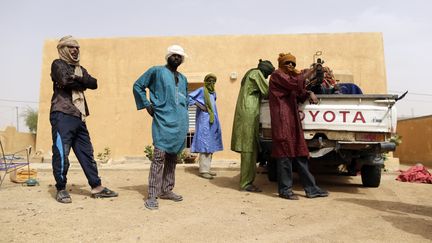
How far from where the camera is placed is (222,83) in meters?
10.5

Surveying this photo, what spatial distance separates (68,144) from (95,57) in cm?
723

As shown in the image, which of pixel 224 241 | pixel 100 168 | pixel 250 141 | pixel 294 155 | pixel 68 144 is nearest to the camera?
pixel 224 241

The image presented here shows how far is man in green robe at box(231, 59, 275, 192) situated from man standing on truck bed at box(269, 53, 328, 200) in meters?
0.44

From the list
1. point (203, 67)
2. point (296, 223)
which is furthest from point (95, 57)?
point (296, 223)

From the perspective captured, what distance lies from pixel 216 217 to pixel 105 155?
24.2ft

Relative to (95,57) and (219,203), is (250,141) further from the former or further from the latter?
(95,57)

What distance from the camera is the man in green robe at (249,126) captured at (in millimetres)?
5230

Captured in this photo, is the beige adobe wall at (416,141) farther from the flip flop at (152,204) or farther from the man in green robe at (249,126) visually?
the flip flop at (152,204)

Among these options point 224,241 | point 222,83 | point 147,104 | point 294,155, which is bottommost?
point 224,241

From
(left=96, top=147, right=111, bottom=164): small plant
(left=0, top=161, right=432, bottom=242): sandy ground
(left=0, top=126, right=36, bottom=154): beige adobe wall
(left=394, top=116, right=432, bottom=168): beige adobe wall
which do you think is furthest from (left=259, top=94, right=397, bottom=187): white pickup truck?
(left=0, top=126, right=36, bottom=154): beige adobe wall

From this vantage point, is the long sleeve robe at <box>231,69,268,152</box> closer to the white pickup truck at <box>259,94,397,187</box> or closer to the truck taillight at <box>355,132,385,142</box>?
the white pickup truck at <box>259,94,397,187</box>

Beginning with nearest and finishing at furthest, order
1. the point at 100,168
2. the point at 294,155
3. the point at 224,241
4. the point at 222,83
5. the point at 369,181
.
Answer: the point at 224,241
the point at 294,155
the point at 369,181
the point at 100,168
the point at 222,83

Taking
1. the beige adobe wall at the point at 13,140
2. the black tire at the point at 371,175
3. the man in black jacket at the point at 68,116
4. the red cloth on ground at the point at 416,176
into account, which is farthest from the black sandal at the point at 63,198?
the beige adobe wall at the point at 13,140

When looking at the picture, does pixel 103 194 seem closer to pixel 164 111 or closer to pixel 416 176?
pixel 164 111
